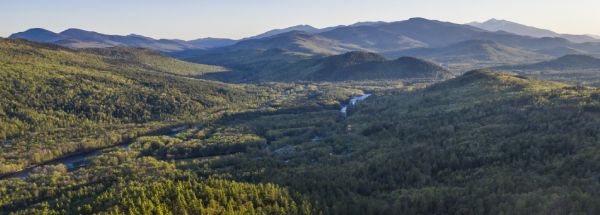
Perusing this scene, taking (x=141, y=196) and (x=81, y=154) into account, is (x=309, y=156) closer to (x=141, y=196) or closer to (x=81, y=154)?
(x=141, y=196)

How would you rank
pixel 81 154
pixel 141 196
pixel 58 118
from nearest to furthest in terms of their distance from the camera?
pixel 141 196, pixel 81 154, pixel 58 118

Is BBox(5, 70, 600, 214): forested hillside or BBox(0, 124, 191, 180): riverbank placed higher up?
BBox(5, 70, 600, 214): forested hillside

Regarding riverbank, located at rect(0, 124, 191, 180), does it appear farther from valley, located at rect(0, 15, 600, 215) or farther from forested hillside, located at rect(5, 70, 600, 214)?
forested hillside, located at rect(5, 70, 600, 214)

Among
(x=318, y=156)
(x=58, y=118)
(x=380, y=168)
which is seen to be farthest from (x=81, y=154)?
(x=380, y=168)

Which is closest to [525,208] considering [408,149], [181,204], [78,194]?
[408,149]

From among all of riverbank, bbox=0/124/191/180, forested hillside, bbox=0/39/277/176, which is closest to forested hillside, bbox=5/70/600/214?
riverbank, bbox=0/124/191/180

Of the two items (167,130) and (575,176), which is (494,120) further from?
(167,130)

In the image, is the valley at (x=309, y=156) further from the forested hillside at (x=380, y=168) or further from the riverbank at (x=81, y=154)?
the riverbank at (x=81, y=154)

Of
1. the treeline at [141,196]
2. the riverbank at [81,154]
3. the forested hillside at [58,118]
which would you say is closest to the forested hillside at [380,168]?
the treeline at [141,196]

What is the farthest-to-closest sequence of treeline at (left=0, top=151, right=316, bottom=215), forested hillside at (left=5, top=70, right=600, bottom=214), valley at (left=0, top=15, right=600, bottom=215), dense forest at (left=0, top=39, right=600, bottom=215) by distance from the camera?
valley at (left=0, top=15, right=600, bottom=215) < dense forest at (left=0, top=39, right=600, bottom=215) < forested hillside at (left=5, top=70, right=600, bottom=214) < treeline at (left=0, top=151, right=316, bottom=215)

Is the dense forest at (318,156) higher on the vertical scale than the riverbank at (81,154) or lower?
higher
